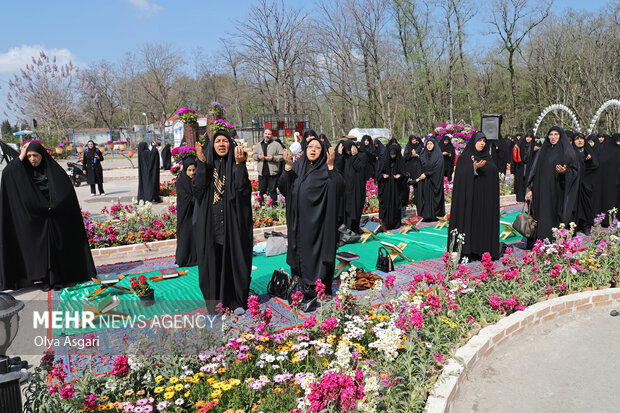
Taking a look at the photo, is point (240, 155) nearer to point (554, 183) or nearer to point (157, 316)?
point (157, 316)

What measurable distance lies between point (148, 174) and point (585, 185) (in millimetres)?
11020

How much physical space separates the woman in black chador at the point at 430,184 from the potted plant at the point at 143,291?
6905mm

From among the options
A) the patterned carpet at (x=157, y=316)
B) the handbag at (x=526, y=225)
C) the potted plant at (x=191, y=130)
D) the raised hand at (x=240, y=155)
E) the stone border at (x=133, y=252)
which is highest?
the potted plant at (x=191, y=130)

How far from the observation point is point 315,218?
5.17 meters

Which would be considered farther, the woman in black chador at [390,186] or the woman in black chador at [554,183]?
the woman in black chador at [390,186]

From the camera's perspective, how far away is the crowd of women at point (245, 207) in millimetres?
4879

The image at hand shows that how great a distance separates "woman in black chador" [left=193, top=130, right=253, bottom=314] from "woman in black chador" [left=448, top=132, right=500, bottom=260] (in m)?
3.56

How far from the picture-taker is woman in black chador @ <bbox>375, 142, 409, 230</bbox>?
957 centimetres

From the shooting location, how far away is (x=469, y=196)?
6.90 metres

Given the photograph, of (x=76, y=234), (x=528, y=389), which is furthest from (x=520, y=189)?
(x=76, y=234)

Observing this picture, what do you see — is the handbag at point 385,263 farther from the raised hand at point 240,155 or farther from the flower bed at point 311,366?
the raised hand at point 240,155

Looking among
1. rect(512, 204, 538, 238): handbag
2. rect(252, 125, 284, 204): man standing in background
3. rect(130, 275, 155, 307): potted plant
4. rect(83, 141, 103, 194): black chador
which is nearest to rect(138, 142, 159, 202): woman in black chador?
rect(83, 141, 103, 194): black chador

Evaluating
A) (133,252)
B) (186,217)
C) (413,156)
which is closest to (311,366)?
(186,217)

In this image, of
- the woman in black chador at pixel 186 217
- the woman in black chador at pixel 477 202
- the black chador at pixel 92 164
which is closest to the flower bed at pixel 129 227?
the woman in black chador at pixel 186 217
